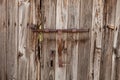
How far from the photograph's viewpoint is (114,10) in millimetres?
1932

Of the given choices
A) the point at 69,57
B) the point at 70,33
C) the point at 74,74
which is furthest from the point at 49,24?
A: the point at 74,74

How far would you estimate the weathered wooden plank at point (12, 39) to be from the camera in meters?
1.93

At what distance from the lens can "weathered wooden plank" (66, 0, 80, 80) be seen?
1.93 m

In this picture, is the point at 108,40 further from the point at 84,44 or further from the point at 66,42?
the point at 66,42

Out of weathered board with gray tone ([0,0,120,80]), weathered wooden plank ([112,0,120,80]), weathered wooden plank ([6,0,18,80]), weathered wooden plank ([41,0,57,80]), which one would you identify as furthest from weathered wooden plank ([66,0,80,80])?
weathered wooden plank ([6,0,18,80])

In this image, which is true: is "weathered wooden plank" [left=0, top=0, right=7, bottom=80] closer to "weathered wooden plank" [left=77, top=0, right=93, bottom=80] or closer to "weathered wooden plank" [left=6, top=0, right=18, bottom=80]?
"weathered wooden plank" [left=6, top=0, right=18, bottom=80]

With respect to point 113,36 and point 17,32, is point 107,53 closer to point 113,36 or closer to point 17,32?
point 113,36

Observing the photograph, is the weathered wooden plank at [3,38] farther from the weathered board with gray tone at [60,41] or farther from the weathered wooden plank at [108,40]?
the weathered wooden plank at [108,40]

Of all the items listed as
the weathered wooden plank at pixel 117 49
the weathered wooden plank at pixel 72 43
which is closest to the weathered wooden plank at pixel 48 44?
the weathered wooden plank at pixel 72 43

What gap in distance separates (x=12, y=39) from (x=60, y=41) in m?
0.38

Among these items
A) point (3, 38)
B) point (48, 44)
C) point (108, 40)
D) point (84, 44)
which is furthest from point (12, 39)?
point (108, 40)

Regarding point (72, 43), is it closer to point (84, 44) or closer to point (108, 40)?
point (84, 44)

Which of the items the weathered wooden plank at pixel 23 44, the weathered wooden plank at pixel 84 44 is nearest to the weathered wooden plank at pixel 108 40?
the weathered wooden plank at pixel 84 44

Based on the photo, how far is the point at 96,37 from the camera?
197 cm
